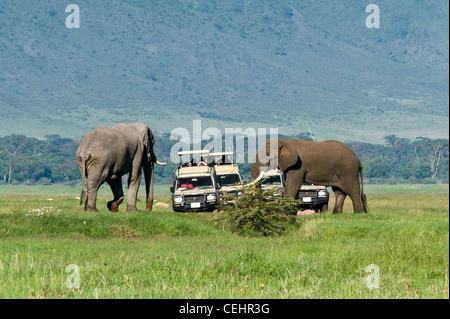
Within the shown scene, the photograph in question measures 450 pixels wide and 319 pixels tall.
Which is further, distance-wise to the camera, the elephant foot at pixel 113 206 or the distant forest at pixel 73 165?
the distant forest at pixel 73 165

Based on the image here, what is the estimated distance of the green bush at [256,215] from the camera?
2230cm

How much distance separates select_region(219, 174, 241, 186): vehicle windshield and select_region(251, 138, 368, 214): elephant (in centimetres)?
301

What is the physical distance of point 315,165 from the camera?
29.0 meters

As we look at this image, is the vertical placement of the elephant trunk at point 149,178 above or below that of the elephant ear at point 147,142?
below

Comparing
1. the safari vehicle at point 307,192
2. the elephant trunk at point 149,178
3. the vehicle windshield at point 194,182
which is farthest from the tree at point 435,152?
the elephant trunk at point 149,178

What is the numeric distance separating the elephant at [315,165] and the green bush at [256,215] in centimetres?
524

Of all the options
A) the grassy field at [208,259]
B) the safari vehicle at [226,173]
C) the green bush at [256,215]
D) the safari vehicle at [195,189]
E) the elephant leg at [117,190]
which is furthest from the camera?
the safari vehicle at [226,173]

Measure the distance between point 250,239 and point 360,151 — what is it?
523 ft

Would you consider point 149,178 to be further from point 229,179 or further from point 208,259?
point 208,259

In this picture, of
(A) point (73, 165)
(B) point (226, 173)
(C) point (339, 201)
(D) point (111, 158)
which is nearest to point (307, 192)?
(C) point (339, 201)

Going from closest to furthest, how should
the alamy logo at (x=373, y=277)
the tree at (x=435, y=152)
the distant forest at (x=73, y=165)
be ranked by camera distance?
the alamy logo at (x=373, y=277) → the distant forest at (x=73, y=165) → the tree at (x=435, y=152)

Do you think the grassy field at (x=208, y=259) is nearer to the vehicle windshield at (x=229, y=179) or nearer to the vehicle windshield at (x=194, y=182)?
the vehicle windshield at (x=194, y=182)

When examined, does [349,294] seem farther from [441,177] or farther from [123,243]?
[441,177]

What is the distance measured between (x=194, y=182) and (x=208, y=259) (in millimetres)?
16909
